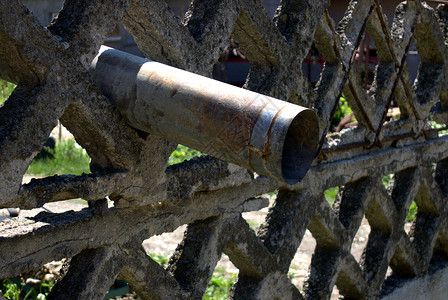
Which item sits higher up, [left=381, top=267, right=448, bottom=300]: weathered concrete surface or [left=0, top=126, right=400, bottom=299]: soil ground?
[left=0, top=126, right=400, bottom=299]: soil ground

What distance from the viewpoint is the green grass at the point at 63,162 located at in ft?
22.9

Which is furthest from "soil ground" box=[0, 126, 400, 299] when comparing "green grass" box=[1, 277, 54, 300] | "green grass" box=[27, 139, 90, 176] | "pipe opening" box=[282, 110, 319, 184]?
"pipe opening" box=[282, 110, 319, 184]

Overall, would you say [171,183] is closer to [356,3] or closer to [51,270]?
[356,3]

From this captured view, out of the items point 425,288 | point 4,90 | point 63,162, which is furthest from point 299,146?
point 4,90

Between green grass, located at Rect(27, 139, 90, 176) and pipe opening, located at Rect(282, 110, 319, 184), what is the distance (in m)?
5.45

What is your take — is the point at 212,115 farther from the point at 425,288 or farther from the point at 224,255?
the point at 224,255

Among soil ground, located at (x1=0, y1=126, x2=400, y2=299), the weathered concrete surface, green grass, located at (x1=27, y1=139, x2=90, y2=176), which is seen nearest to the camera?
the weathered concrete surface

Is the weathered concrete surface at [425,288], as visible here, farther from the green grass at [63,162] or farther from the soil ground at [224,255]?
the green grass at [63,162]

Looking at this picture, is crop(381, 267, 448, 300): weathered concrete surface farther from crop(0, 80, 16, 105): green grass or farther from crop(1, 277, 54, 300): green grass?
crop(0, 80, 16, 105): green grass

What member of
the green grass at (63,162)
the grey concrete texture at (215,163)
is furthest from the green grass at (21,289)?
the green grass at (63,162)

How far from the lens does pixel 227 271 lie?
4730mm

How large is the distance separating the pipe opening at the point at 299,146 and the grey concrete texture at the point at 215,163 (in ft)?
1.56

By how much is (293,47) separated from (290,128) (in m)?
0.88

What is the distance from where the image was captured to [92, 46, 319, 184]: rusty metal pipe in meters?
1.40
